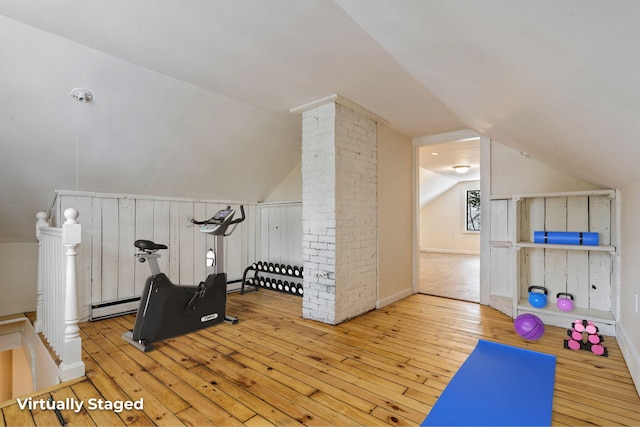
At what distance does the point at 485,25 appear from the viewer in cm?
114

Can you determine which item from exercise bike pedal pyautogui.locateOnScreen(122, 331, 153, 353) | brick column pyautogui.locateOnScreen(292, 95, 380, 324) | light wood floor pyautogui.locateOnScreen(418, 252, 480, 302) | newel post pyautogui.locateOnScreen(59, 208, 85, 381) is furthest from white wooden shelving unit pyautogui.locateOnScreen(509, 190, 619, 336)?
newel post pyautogui.locateOnScreen(59, 208, 85, 381)

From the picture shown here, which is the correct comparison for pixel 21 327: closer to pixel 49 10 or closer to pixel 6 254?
pixel 6 254

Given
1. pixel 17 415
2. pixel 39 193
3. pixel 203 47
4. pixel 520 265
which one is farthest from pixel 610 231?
pixel 39 193

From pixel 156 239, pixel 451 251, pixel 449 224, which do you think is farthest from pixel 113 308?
pixel 449 224

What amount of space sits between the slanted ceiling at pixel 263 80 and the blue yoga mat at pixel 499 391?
5.00ft

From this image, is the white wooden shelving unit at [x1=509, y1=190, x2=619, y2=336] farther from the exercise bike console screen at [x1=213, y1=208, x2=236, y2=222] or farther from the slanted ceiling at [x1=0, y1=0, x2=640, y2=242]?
the exercise bike console screen at [x1=213, y1=208, x2=236, y2=222]

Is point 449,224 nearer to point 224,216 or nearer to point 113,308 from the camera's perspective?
point 224,216

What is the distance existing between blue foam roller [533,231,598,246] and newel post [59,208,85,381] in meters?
4.30

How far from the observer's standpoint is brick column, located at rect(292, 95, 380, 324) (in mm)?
3350

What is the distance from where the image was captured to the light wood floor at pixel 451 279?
15.6 ft

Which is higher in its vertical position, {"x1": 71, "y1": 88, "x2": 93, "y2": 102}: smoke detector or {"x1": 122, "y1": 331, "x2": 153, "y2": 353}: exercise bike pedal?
{"x1": 71, "y1": 88, "x2": 93, "y2": 102}: smoke detector

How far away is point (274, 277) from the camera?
16.4 feet

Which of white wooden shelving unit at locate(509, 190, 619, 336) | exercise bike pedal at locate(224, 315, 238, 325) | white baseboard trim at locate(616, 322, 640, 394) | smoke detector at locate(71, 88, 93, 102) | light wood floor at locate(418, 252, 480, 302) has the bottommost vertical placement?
light wood floor at locate(418, 252, 480, 302)

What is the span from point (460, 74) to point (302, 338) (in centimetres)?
256
